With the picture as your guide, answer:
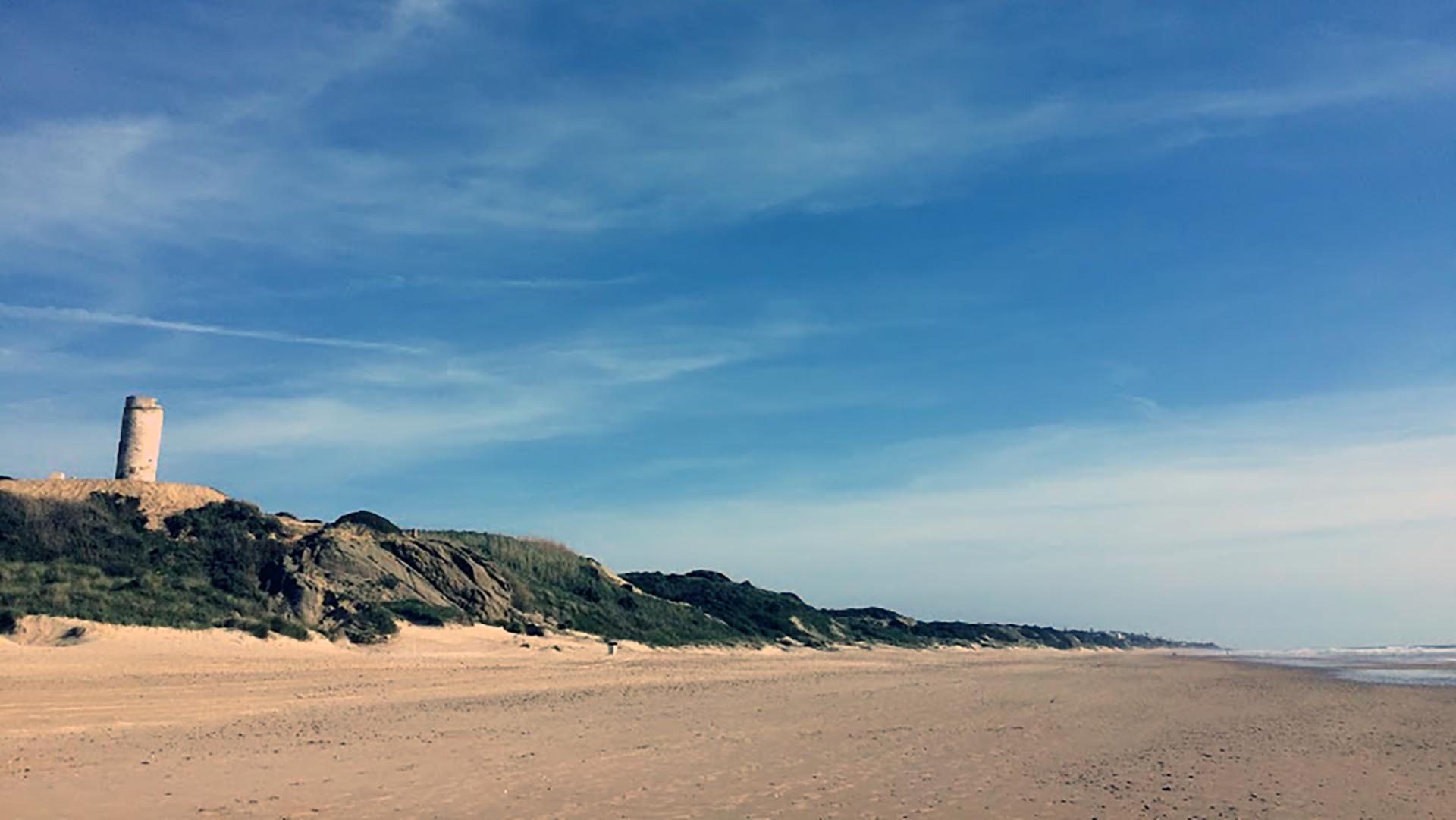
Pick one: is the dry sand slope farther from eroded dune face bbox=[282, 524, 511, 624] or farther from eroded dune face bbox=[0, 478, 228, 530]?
eroded dune face bbox=[0, 478, 228, 530]

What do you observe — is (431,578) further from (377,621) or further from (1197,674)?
(1197,674)

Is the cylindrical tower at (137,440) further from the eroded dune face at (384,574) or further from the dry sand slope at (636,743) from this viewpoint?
the dry sand slope at (636,743)

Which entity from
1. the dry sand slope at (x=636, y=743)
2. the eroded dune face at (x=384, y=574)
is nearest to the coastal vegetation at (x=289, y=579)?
the eroded dune face at (x=384, y=574)

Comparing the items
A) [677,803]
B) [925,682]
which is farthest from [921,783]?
[925,682]

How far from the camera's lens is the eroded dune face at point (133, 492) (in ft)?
114

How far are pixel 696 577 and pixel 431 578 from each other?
132ft

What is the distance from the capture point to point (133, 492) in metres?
36.1

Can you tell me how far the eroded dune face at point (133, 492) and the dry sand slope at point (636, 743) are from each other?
42.5 ft

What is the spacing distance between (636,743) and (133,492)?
3033cm

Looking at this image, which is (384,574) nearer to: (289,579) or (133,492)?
(289,579)

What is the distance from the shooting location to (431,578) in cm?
3750

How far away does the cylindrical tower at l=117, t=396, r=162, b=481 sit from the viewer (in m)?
38.3

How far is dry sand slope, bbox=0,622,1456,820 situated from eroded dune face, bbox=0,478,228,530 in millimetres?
12965

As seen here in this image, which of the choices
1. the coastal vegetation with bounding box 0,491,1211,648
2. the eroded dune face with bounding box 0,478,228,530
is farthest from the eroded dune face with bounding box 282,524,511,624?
the eroded dune face with bounding box 0,478,228,530
